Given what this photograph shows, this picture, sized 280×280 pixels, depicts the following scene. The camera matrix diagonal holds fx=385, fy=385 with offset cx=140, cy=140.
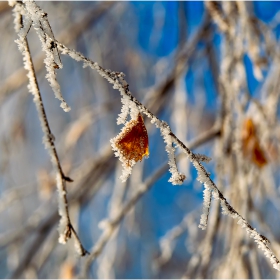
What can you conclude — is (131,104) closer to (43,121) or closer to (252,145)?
Result: (43,121)

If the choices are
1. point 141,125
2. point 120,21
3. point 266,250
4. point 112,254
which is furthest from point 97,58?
point 266,250

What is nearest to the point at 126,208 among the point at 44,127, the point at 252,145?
the point at 252,145

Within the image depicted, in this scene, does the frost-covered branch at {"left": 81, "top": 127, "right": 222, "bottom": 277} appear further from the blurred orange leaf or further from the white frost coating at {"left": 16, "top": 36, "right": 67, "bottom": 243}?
the white frost coating at {"left": 16, "top": 36, "right": 67, "bottom": 243}

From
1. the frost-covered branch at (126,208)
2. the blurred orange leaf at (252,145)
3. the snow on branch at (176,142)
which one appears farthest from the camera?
the blurred orange leaf at (252,145)

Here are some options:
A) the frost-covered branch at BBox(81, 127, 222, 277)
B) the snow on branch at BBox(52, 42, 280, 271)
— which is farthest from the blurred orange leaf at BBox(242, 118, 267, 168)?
the snow on branch at BBox(52, 42, 280, 271)

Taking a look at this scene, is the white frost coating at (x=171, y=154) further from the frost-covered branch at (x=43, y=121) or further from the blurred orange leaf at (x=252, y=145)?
the blurred orange leaf at (x=252, y=145)

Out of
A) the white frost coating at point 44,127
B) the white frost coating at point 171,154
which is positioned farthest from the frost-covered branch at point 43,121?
the white frost coating at point 171,154

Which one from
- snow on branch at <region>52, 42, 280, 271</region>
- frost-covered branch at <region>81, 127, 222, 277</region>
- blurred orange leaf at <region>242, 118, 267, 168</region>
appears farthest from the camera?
blurred orange leaf at <region>242, 118, 267, 168</region>

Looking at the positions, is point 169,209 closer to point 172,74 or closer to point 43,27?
point 172,74

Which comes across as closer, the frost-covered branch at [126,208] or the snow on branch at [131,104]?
the snow on branch at [131,104]

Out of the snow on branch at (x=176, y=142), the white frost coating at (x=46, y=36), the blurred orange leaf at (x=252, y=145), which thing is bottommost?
the snow on branch at (x=176, y=142)

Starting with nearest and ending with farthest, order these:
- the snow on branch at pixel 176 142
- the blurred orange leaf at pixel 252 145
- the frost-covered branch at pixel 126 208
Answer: the snow on branch at pixel 176 142
the frost-covered branch at pixel 126 208
the blurred orange leaf at pixel 252 145

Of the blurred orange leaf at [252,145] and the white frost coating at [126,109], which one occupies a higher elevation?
the blurred orange leaf at [252,145]
